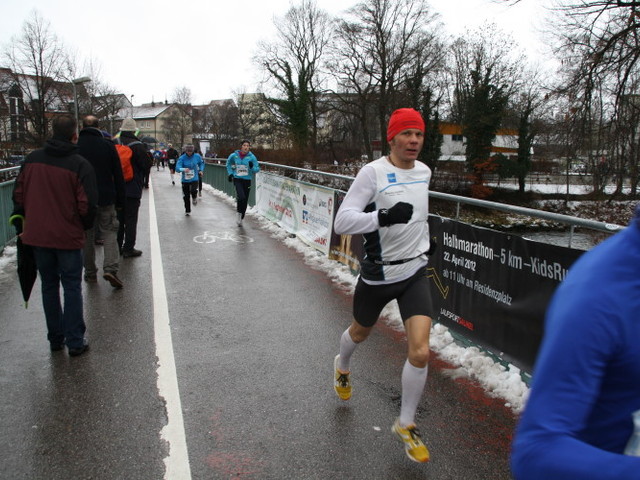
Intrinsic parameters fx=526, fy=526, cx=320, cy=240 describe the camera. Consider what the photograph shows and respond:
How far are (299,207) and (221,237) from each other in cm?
183

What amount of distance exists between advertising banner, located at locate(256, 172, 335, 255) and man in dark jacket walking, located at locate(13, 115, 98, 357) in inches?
187

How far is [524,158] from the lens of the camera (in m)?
50.3

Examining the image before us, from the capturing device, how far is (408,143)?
3234mm

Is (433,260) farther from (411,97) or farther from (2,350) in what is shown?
(411,97)

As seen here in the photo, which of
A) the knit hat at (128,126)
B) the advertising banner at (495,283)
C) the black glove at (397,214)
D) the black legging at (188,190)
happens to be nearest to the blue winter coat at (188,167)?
the black legging at (188,190)

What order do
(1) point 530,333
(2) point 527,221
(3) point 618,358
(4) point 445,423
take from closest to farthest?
(3) point 618,358
(4) point 445,423
(1) point 530,333
(2) point 527,221

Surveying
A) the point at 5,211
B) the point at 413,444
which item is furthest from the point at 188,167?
the point at 413,444

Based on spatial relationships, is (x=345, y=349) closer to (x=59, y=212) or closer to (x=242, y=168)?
(x=59, y=212)

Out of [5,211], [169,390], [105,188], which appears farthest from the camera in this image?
[5,211]

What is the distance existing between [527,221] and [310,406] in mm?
26040

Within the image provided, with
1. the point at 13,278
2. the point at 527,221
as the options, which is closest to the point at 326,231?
the point at 13,278

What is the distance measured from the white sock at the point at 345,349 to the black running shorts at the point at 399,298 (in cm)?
26

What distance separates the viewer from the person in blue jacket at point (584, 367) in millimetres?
1049

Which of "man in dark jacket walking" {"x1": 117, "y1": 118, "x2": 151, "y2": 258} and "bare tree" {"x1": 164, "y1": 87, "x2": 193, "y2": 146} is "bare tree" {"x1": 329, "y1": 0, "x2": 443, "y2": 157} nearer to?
"man in dark jacket walking" {"x1": 117, "y1": 118, "x2": 151, "y2": 258}
